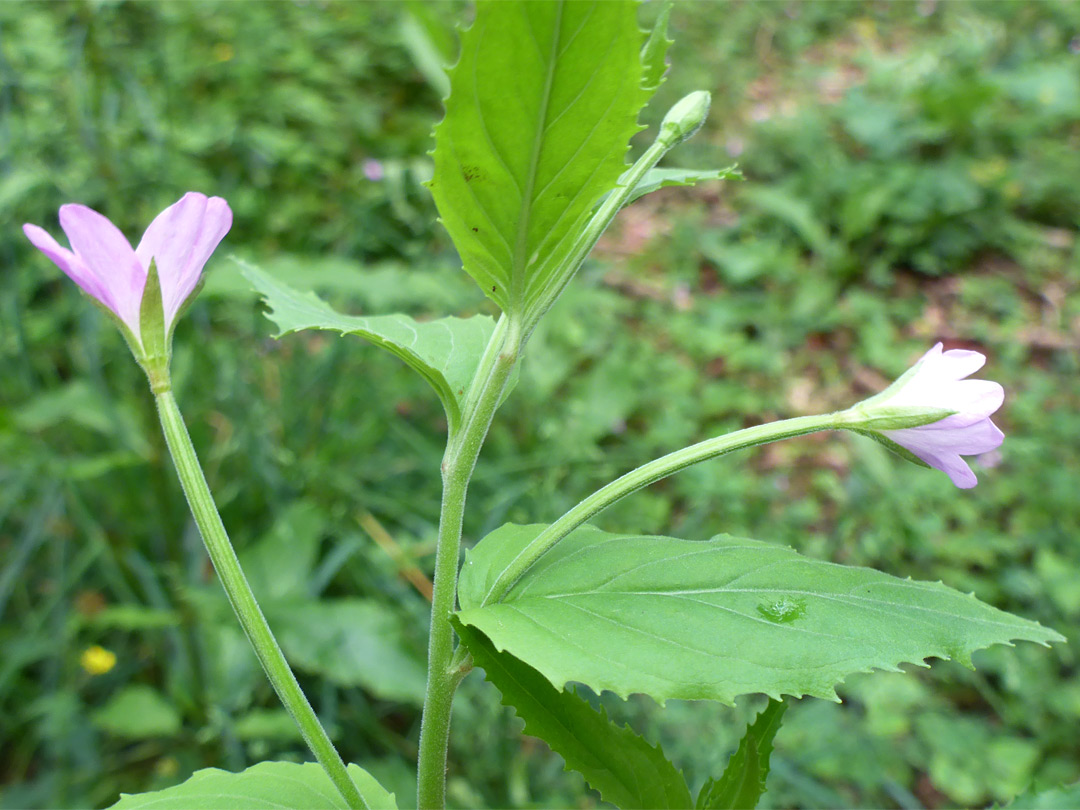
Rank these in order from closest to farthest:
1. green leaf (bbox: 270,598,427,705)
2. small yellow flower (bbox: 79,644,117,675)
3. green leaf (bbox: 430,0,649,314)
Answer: green leaf (bbox: 430,0,649,314) → green leaf (bbox: 270,598,427,705) → small yellow flower (bbox: 79,644,117,675)

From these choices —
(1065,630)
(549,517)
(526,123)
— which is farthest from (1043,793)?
(1065,630)

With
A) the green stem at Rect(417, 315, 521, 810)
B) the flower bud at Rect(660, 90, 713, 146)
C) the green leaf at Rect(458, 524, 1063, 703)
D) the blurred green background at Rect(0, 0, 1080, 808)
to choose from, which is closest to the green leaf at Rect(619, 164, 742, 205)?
the flower bud at Rect(660, 90, 713, 146)

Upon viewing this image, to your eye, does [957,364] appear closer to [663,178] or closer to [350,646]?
[663,178]

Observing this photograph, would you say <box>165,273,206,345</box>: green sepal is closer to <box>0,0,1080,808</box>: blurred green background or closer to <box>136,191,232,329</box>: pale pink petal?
<box>136,191,232,329</box>: pale pink petal

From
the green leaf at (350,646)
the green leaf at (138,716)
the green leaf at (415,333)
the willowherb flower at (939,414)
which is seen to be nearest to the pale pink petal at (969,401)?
the willowherb flower at (939,414)

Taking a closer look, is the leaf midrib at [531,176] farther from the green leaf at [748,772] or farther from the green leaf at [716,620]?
the green leaf at [748,772]
